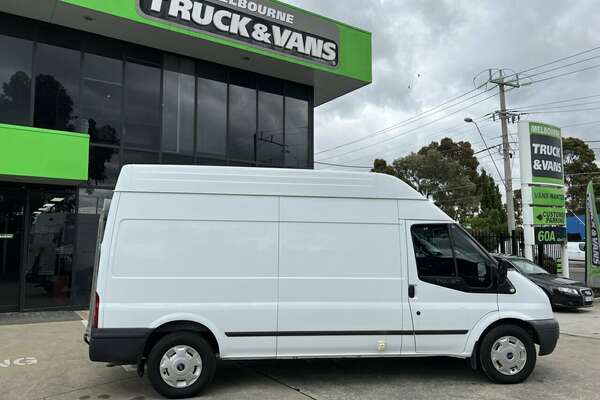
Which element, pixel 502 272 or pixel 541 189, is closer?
pixel 502 272

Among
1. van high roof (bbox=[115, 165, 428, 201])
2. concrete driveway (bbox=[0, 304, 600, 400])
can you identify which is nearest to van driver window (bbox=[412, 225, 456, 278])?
van high roof (bbox=[115, 165, 428, 201])

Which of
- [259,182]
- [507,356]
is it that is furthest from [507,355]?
[259,182]

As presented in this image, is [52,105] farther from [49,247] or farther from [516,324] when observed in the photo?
[516,324]

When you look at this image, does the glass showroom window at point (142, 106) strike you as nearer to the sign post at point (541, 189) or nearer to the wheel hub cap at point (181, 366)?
the wheel hub cap at point (181, 366)

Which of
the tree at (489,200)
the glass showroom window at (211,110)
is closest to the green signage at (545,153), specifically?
the glass showroom window at (211,110)

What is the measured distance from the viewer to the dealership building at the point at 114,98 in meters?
11.1

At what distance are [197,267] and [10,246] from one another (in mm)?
7590

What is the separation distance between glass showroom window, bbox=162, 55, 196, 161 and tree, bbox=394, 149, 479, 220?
4094cm

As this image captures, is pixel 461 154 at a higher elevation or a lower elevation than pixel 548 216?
higher

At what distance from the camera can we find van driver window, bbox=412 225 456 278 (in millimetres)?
6086

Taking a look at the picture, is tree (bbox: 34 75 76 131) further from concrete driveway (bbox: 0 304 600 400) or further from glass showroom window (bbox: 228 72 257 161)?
concrete driveway (bbox: 0 304 600 400)

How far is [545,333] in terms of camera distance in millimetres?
6102

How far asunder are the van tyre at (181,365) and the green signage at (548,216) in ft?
45.2

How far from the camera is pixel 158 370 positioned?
5.44 meters
